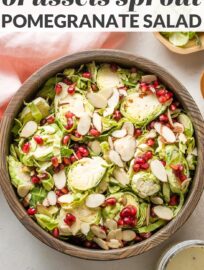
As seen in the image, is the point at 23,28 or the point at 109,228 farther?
the point at 23,28

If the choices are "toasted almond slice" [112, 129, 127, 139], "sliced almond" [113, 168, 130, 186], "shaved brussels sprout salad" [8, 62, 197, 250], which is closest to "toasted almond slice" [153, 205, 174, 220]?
"shaved brussels sprout salad" [8, 62, 197, 250]

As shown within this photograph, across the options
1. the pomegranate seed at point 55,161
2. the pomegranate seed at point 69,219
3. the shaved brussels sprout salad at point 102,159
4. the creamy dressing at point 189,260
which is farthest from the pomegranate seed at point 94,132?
the creamy dressing at point 189,260

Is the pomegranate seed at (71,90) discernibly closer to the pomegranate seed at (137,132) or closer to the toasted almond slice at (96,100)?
the toasted almond slice at (96,100)

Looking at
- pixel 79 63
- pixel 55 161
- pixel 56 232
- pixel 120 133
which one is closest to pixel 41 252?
pixel 56 232

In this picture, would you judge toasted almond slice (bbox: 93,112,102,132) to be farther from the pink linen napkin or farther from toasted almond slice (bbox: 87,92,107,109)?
the pink linen napkin

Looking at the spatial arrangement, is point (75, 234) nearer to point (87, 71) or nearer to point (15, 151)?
point (15, 151)

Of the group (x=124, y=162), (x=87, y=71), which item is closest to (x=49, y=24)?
(x=87, y=71)
